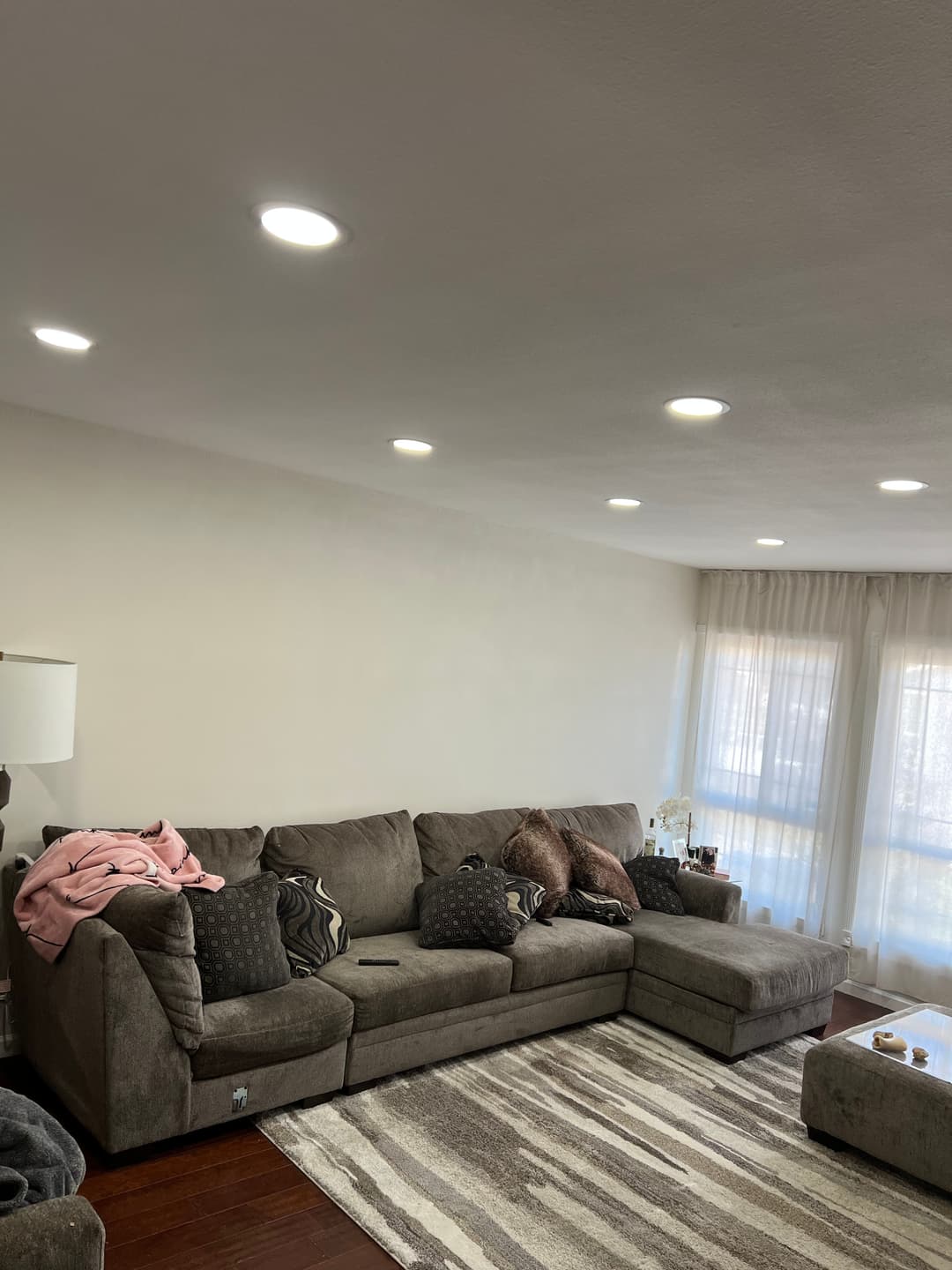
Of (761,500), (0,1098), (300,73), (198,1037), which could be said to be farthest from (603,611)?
(300,73)

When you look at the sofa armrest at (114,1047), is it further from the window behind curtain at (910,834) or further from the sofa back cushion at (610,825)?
the window behind curtain at (910,834)

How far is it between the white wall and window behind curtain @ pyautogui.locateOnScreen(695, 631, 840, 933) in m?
0.72

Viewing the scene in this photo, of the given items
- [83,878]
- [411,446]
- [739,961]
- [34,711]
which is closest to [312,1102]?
[83,878]

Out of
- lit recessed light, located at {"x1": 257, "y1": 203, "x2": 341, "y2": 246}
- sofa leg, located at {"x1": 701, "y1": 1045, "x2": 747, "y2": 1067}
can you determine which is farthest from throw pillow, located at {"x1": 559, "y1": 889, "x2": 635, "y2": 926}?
lit recessed light, located at {"x1": 257, "y1": 203, "x2": 341, "y2": 246}

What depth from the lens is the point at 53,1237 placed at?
67.5 inches

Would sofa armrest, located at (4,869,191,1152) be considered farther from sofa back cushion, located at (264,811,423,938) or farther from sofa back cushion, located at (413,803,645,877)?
sofa back cushion, located at (413,803,645,877)

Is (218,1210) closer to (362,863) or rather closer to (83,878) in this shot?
A: (83,878)

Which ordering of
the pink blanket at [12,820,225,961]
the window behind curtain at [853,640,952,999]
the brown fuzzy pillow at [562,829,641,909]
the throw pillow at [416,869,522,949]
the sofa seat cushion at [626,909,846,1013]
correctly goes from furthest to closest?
the window behind curtain at [853,640,952,999] → the brown fuzzy pillow at [562,829,641,909] → the sofa seat cushion at [626,909,846,1013] → the throw pillow at [416,869,522,949] → the pink blanket at [12,820,225,961]

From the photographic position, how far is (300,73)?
119cm

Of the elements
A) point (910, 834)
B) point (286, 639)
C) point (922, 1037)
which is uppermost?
point (286, 639)

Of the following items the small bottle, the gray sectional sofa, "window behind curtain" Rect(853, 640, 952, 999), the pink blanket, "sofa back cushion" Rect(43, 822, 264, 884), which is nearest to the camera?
the gray sectional sofa

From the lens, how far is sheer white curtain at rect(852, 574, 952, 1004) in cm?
521

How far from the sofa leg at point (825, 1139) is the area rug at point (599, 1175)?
0.11ft

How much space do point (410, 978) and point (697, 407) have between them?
240cm
